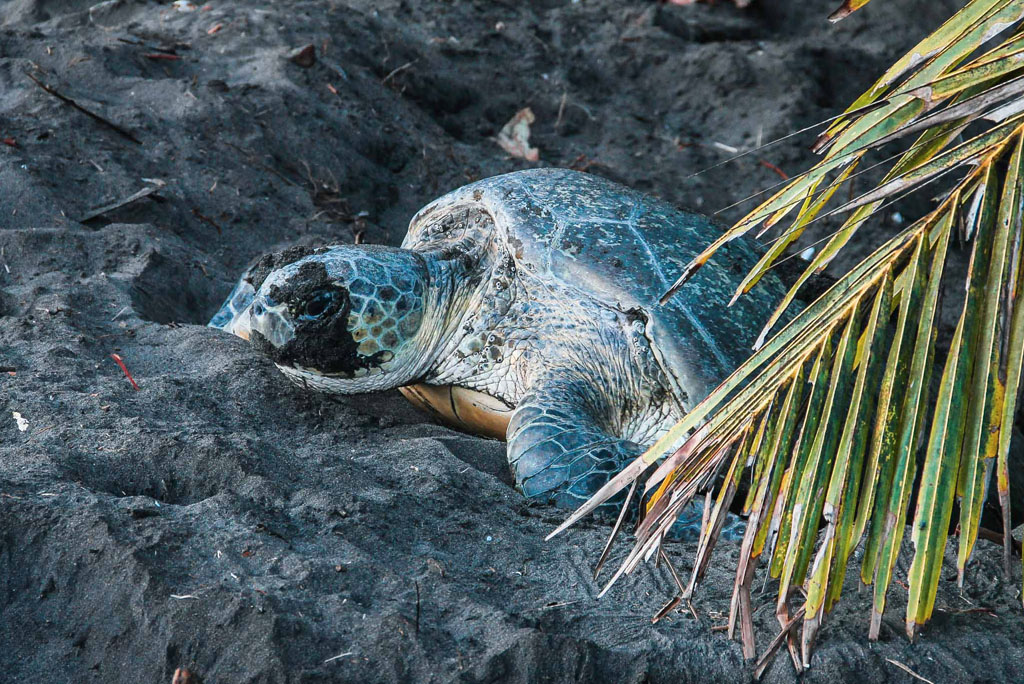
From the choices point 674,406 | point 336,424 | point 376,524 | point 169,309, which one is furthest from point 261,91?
point 376,524

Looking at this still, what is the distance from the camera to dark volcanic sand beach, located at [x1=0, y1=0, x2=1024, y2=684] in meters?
1.71

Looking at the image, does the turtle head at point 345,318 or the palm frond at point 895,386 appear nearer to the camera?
the palm frond at point 895,386

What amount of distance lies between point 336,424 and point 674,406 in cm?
112

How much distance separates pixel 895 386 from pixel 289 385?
222cm

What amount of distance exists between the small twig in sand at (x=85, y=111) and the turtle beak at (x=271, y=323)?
6.15 feet

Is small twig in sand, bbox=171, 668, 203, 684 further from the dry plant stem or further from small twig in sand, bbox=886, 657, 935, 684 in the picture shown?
the dry plant stem

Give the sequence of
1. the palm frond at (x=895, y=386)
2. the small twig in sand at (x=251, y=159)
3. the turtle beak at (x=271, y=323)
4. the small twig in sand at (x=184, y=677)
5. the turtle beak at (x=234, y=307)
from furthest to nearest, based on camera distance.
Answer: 1. the small twig in sand at (x=251, y=159)
2. the turtle beak at (x=234, y=307)
3. the turtle beak at (x=271, y=323)
4. the small twig in sand at (x=184, y=677)
5. the palm frond at (x=895, y=386)

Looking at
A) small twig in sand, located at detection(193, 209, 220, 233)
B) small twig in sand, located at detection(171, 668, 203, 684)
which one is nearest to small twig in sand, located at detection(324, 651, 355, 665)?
small twig in sand, located at detection(171, 668, 203, 684)

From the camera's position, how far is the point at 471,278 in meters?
3.42

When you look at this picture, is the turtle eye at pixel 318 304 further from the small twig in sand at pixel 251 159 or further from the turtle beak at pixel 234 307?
the small twig in sand at pixel 251 159

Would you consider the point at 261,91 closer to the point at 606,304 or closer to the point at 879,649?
the point at 606,304

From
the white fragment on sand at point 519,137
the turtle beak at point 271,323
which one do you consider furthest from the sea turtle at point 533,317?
the white fragment on sand at point 519,137

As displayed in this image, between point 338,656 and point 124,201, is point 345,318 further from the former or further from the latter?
point 338,656

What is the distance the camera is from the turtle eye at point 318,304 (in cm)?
299
